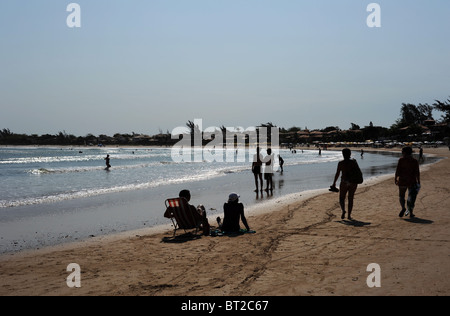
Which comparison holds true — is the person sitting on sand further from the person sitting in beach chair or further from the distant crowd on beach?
the person sitting in beach chair

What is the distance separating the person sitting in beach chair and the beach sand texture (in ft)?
1.45

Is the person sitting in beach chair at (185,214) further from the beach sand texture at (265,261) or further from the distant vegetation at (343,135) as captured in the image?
the distant vegetation at (343,135)

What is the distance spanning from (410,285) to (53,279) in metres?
4.58

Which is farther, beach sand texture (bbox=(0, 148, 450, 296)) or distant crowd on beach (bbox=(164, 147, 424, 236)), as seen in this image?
distant crowd on beach (bbox=(164, 147, 424, 236))

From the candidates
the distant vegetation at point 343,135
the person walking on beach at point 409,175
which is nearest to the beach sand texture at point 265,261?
the person walking on beach at point 409,175

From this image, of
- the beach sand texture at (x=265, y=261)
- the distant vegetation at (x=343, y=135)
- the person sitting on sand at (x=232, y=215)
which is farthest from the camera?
the distant vegetation at (x=343, y=135)

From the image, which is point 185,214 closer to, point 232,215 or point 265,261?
point 232,215

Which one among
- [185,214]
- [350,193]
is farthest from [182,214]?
[350,193]

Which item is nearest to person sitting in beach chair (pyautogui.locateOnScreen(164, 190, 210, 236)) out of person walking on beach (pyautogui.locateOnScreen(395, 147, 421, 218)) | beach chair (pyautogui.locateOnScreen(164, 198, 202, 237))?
beach chair (pyautogui.locateOnScreen(164, 198, 202, 237))

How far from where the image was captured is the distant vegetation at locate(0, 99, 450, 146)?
74.4 meters

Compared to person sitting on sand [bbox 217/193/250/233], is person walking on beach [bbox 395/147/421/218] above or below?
above

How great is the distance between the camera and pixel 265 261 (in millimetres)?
5672

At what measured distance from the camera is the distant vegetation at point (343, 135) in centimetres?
7444
